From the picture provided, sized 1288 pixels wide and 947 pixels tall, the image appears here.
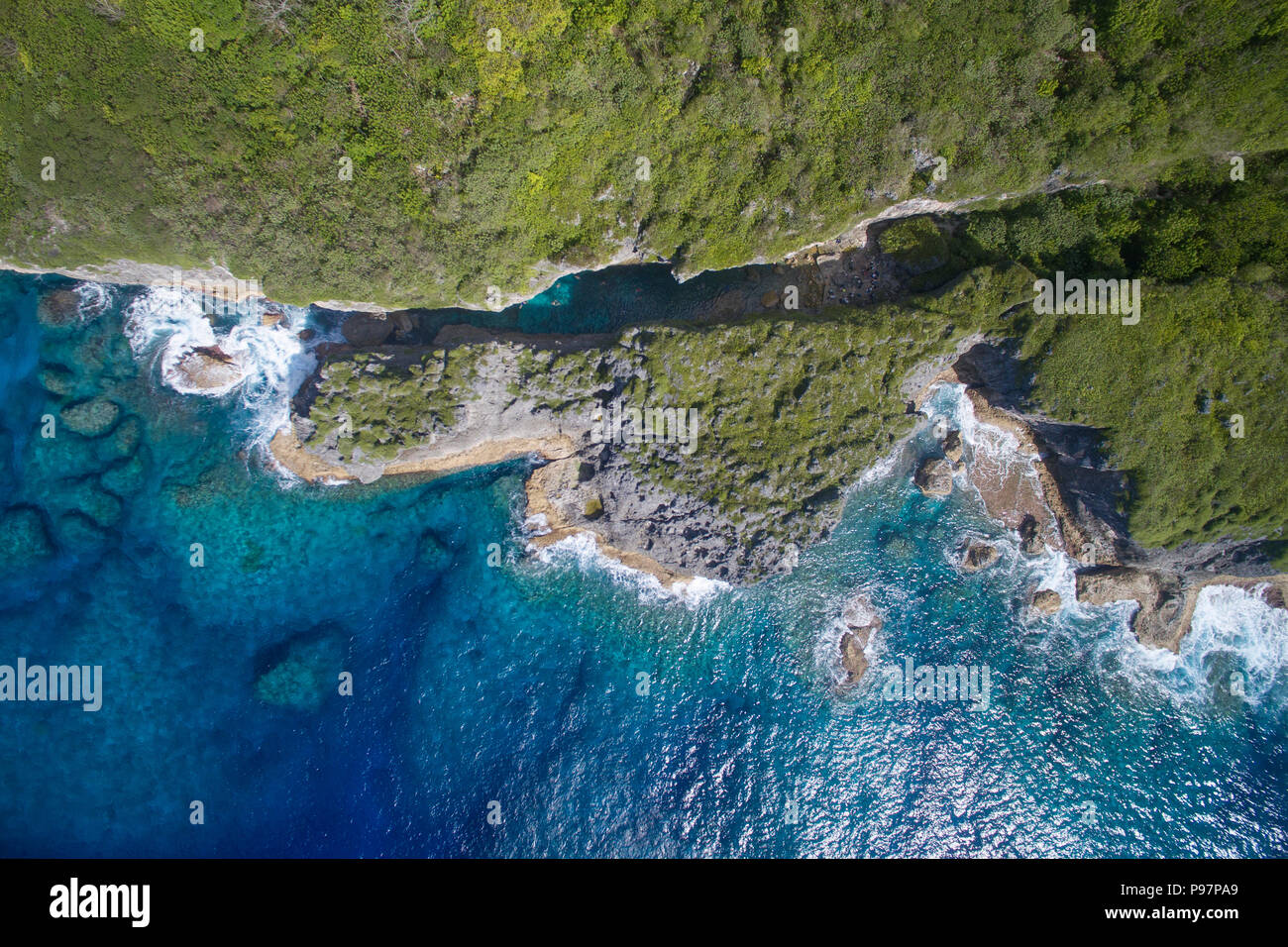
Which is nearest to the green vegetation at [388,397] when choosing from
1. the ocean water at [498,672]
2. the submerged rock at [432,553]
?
the ocean water at [498,672]

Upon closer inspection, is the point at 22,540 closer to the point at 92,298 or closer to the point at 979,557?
the point at 92,298

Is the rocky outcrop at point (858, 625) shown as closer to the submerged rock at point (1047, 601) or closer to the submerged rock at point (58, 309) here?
the submerged rock at point (1047, 601)

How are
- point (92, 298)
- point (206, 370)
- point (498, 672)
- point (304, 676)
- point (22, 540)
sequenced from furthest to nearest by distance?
point (498, 672) → point (206, 370) → point (304, 676) → point (92, 298) → point (22, 540)

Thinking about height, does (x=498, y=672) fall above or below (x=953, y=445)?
below

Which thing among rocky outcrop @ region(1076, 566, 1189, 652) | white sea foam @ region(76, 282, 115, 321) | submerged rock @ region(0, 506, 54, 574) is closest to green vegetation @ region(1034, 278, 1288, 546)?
rocky outcrop @ region(1076, 566, 1189, 652)

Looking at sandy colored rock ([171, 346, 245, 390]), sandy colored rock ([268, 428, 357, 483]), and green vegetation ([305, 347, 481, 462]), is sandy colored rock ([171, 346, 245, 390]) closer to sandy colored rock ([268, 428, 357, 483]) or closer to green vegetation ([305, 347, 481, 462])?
sandy colored rock ([268, 428, 357, 483])

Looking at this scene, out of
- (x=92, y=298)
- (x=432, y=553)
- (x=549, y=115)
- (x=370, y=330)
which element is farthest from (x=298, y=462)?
(x=549, y=115)

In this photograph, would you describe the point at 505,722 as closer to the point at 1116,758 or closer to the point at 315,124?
the point at 315,124
